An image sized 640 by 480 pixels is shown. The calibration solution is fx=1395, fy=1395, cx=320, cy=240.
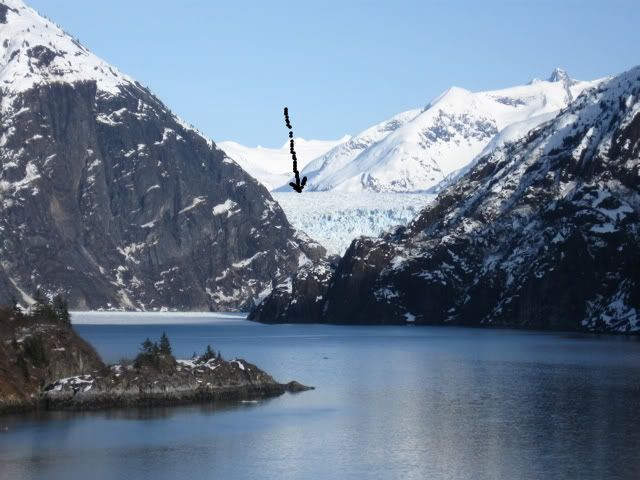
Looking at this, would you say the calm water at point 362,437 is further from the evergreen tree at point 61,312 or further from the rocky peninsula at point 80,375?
the evergreen tree at point 61,312

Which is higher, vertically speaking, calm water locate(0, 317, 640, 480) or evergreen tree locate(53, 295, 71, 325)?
evergreen tree locate(53, 295, 71, 325)

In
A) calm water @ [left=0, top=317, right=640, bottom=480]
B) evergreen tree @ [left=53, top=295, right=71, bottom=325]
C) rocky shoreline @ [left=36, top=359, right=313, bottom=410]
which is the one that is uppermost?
evergreen tree @ [left=53, top=295, right=71, bottom=325]

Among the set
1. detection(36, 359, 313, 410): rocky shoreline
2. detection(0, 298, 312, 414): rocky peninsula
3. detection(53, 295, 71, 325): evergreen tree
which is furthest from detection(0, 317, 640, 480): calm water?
detection(53, 295, 71, 325): evergreen tree

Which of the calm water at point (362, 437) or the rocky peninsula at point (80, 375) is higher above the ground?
the rocky peninsula at point (80, 375)

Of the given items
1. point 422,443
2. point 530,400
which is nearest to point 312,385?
point 530,400

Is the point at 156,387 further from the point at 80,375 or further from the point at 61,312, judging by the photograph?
the point at 61,312

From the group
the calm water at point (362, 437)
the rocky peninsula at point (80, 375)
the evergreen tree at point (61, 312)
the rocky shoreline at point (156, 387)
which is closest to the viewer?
the calm water at point (362, 437)

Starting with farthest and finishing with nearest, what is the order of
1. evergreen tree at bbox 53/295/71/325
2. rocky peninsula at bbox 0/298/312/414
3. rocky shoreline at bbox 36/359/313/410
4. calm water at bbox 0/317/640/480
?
1. evergreen tree at bbox 53/295/71/325
2. rocky shoreline at bbox 36/359/313/410
3. rocky peninsula at bbox 0/298/312/414
4. calm water at bbox 0/317/640/480

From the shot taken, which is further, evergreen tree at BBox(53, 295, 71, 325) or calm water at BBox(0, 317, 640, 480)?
evergreen tree at BBox(53, 295, 71, 325)

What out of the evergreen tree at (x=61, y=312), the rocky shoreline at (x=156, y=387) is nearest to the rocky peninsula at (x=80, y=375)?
the rocky shoreline at (x=156, y=387)

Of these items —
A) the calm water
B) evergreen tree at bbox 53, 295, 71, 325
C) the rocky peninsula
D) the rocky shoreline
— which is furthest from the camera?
evergreen tree at bbox 53, 295, 71, 325

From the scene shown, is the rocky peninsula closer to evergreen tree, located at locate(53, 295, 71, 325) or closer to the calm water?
evergreen tree, located at locate(53, 295, 71, 325)

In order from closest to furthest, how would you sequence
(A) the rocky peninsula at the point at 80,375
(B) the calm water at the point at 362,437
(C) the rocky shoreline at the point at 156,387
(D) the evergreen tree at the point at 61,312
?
(B) the calm water at the point at 362,437, (A) the rocky peninsula at the point at 80,375, (C) the rocky shoreline at the point at 156,387, (D) the evergreen tree at the point at 61,312

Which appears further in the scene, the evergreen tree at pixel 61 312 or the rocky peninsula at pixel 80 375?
the evergreen tree at pixel 61 312
